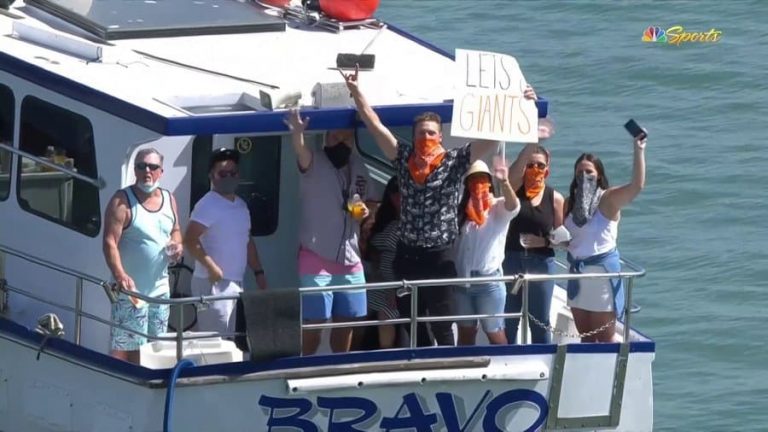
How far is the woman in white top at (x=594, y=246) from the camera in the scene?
11891 mm

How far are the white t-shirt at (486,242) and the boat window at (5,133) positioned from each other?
3028 millimetres

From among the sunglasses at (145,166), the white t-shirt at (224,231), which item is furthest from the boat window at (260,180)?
the sunglasses at (145,166)

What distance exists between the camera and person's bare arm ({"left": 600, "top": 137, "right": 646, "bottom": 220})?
460 inches

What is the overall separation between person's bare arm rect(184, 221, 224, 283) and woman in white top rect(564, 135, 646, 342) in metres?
2.21

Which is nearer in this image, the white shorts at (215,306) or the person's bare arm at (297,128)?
the person's bare arm at (297,128)

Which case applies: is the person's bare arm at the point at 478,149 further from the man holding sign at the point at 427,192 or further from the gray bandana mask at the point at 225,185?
the gray bandana mask at the point at 225,185

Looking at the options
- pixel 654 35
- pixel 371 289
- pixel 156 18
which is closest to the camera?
pixel 371 289

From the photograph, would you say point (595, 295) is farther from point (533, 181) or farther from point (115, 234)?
point (115, 234)

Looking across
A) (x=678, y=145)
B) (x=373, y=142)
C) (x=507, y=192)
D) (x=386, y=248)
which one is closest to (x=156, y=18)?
(x=373, y=142)

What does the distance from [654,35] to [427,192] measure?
15788 millimetres

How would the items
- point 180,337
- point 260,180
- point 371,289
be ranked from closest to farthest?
point 180,337, point 371,289, point 260,180

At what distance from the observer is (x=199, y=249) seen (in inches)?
461

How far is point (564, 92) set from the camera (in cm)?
2419

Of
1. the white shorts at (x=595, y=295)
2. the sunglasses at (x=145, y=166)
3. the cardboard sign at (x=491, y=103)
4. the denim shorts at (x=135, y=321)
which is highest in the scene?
the cardboard sign at (x=491, y=103)
